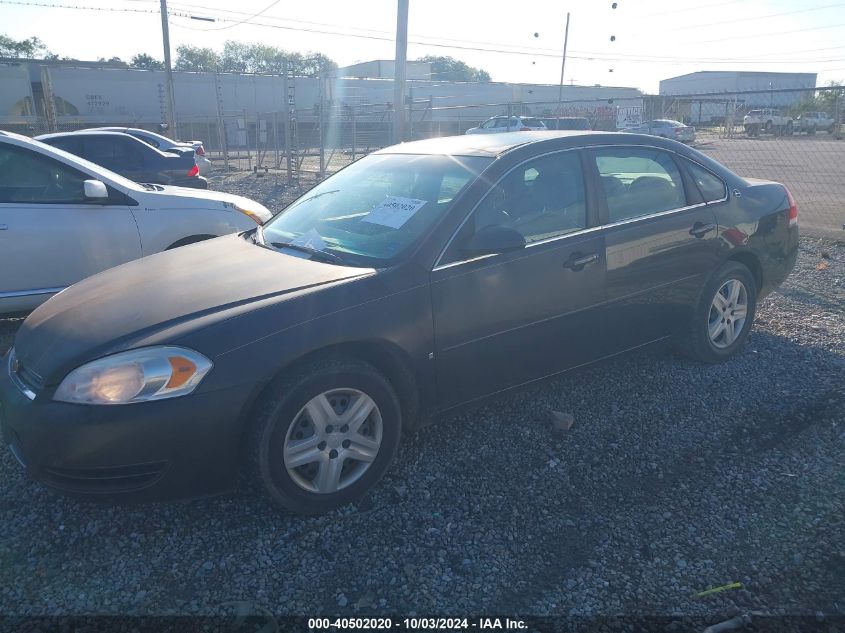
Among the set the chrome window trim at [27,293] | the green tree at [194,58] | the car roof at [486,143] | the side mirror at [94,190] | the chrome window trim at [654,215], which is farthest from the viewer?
the green tree at [194,58]

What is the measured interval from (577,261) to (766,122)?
32.5 feet

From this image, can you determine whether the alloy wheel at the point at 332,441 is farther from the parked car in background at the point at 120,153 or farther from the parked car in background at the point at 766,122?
the parked car in background at the point at 766,122

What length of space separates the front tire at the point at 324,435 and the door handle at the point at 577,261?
51.7 inches

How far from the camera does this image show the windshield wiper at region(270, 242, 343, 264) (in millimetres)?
3505

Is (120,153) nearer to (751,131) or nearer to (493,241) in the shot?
(493,241)

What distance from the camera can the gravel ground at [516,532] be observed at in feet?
8.46

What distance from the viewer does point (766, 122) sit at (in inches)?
461

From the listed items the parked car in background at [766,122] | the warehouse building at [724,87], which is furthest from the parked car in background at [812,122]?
the warehouse building at [724,87]

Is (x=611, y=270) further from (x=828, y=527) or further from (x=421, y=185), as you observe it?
(x=828, y=527)

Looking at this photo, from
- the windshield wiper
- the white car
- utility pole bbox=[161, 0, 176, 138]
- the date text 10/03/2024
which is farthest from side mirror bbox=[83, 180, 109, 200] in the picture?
utility pole bbox=[161, 0, 176, 138]

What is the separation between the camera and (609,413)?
4.11m

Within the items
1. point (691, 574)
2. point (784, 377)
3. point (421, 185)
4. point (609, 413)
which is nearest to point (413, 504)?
point (691, 574)

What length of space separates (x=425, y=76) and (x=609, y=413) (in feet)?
175

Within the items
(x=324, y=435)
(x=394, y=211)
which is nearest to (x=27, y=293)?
(x=394, y=211)
